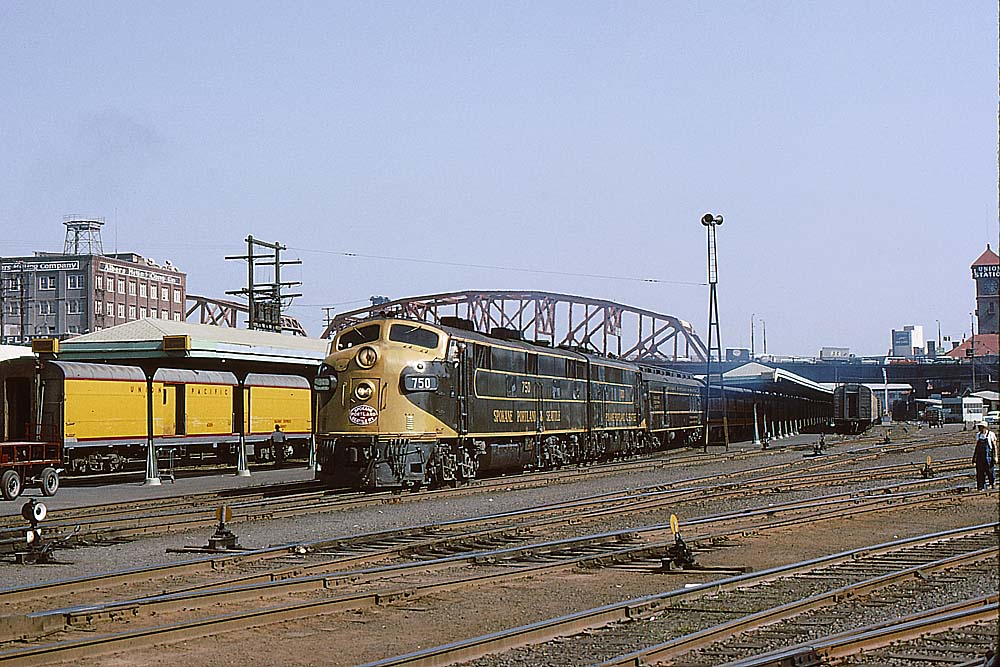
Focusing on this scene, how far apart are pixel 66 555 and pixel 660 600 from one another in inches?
349

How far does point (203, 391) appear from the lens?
39719 millimetres

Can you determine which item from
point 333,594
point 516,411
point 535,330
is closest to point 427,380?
point 516,411

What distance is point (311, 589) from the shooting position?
1280 centimetres

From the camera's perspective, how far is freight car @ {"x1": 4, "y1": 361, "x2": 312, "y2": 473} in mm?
32812

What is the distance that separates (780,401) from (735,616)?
67.9 meters

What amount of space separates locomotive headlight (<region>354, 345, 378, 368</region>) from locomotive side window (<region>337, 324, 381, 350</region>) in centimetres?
56

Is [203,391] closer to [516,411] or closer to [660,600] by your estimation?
[516,411]

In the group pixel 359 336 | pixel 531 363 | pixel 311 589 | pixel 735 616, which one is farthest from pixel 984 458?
pixel 311 589

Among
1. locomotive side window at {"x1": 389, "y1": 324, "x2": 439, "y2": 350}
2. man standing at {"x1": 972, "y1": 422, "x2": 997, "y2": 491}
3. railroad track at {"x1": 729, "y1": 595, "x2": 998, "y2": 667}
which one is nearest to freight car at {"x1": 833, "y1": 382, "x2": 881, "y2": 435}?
man standing at {"x1": 972, "y1": 422, "x2": 997, "y2": 491}

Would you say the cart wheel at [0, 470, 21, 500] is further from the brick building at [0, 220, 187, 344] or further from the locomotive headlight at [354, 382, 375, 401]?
the brick building at [0, 220, 187, 344]

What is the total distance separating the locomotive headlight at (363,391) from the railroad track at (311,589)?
384 inches

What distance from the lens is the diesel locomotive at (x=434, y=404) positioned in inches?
1041

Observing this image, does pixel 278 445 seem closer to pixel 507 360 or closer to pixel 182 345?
pixel 182 345

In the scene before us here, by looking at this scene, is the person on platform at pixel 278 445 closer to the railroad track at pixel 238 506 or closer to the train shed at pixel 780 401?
the railroad track at pixel 238 506
